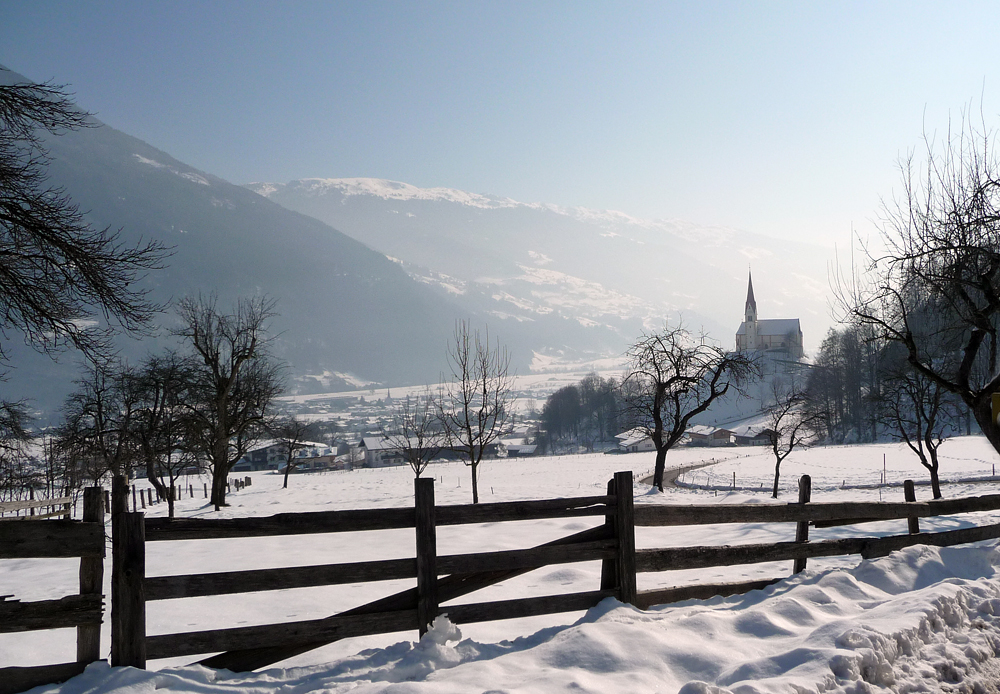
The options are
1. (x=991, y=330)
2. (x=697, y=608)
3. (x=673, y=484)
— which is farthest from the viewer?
(x=673, y=484)

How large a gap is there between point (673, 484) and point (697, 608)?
37.8 metres

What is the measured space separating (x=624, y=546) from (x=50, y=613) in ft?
15.9

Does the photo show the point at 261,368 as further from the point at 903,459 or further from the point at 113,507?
the point at 903,459

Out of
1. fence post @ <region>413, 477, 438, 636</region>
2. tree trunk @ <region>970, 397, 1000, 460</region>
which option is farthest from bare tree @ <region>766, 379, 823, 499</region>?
fence post @ <region>413, 477, 438, 636</region>

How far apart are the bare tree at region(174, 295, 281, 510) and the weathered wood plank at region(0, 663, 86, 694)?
25.1 meters

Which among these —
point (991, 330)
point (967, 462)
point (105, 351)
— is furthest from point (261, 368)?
point (967, 462)

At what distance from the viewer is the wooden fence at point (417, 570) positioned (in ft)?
16.8

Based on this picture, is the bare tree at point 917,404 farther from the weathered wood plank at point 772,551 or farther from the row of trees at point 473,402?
the row of trees at point 473,402

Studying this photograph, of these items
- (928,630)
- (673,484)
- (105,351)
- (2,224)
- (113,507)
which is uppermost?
(2,224)

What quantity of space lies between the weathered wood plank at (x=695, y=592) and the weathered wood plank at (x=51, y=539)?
15.9 ft

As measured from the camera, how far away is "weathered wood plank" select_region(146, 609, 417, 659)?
5.10 metres

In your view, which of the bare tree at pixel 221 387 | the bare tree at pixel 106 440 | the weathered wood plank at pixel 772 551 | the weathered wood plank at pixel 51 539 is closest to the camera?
the weathered wood plank at pixel 51 539

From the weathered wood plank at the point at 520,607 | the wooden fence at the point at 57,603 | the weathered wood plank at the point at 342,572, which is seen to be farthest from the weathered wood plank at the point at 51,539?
the weathered wood plank at the point at 520,607

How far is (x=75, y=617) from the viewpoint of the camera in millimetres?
4988
